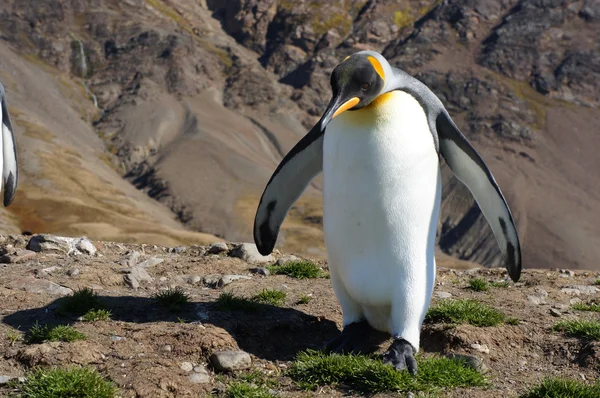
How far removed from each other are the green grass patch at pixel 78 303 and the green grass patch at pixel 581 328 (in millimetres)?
4665

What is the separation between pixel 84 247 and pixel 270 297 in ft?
11.7

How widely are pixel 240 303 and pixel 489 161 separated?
401 feet

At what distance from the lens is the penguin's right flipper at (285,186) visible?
7.47 m

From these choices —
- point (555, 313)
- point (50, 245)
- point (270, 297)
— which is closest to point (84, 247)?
point (50, 245)

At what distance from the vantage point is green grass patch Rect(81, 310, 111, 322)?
685 centimetres

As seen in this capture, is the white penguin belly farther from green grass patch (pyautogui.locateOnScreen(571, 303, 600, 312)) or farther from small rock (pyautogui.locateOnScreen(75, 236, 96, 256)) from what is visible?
small rock (pyautogui.locateOnScreen(75, 236, 96, 256))

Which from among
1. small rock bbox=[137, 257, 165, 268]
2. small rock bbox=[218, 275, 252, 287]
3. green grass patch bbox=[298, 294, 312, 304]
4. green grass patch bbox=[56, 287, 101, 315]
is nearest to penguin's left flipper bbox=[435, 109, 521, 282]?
green grass patch bbox=[298, 294, 312, 304]

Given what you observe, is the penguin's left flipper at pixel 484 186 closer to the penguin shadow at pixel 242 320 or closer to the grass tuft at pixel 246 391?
the penguin shadow at pixel 242 320

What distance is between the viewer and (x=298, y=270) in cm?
966

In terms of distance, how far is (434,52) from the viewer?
15175cm

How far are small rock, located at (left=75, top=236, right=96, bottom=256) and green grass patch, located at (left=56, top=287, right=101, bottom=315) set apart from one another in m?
3.02

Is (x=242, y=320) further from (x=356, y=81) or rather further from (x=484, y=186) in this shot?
(x=484, y=186)

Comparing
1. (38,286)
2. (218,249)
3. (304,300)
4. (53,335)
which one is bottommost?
(218,249)

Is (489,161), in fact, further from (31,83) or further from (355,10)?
(31,83)
